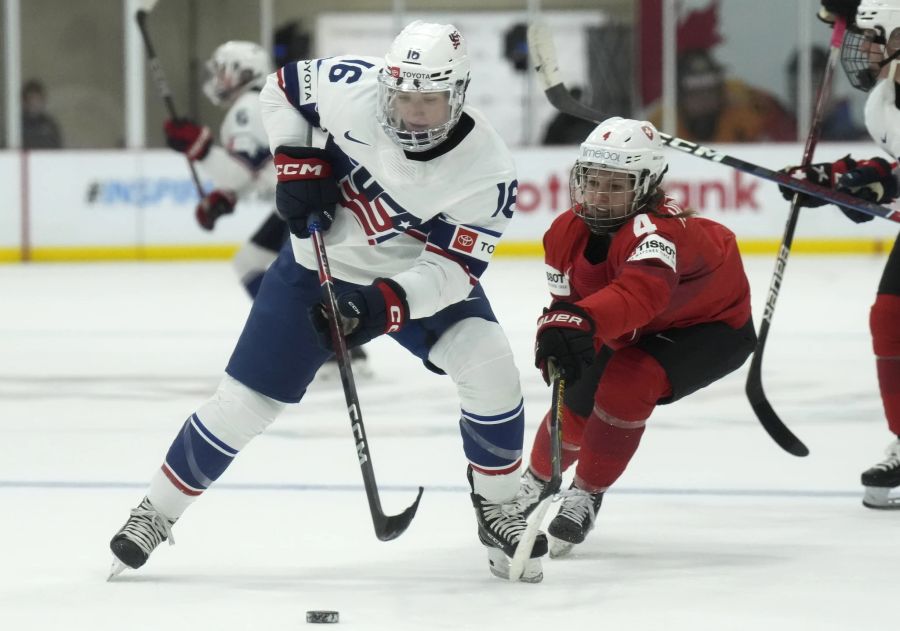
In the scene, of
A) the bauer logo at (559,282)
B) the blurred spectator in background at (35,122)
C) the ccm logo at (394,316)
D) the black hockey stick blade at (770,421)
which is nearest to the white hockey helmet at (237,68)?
the black hockey stick blade at (770,421)

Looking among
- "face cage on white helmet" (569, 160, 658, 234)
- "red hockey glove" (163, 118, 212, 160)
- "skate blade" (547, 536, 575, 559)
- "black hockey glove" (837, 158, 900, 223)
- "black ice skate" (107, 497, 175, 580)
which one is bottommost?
"skate blade" (547, 536, 575, 559)

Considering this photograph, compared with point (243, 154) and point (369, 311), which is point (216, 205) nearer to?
point (243, 154)

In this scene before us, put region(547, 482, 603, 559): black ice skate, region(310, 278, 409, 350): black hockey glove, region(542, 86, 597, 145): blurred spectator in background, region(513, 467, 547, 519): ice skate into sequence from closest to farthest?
region(310, 278, 409, 350): black hockey glove → region(547, 482, 603, 559): black ice skate → region(513, 467, 547, 519): ice skate → region(542, 86, 597, 145): blurred spectator in background

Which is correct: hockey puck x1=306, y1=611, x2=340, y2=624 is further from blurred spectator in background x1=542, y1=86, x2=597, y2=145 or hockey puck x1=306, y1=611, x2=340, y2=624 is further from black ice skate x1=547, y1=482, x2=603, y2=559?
blurred spectator in background x1=542, y1=86, x2=597, y2=145

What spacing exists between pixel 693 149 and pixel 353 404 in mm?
1353

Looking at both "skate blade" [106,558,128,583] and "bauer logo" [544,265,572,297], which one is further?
"bauer logo" [544,265,572,297]

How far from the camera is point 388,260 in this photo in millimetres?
2848

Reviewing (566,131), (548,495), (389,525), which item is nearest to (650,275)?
(548,495)

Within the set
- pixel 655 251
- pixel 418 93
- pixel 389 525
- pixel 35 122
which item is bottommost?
pixel 35 122

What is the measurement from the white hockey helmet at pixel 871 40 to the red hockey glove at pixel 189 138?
9.64 feet

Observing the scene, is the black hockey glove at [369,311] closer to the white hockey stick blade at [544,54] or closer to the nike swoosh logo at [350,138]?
the nike swoosh logo at [350,138]

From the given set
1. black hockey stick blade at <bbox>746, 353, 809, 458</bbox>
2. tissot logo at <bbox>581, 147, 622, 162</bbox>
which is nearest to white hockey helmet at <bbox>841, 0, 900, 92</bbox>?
black hockey stick blade at <bbox>746, 353, 809, 458</bbox>

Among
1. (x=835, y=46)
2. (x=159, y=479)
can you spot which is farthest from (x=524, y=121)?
(x=159, y=479)

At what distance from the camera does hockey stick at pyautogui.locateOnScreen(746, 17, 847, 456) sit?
3.69 meters
